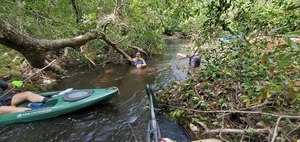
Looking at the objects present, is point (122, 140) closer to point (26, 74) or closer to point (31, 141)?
point (31, 141)

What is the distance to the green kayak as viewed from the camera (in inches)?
200

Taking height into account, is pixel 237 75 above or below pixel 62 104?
above

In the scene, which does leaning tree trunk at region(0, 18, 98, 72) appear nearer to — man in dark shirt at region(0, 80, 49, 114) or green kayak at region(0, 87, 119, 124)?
green kayak at region(0, 87, 119, 124)

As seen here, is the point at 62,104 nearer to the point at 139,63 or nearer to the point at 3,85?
the point at 3,85

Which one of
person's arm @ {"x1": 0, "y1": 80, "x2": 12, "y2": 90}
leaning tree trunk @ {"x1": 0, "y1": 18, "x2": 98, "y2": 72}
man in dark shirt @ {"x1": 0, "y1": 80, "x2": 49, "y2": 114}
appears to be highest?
leaning tree trunk @ {"x1": 0, "y1": 18, "x2": 98, "y2": 72}

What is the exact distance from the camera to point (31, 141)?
445 cm

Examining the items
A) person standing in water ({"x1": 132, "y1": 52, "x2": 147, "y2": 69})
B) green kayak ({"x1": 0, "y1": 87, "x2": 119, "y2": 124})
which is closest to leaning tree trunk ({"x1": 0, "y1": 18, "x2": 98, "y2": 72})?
green kayak ({"x1": 0, "y1": 87, "x2": 119, "y2": 124})

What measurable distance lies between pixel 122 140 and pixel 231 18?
9.44 ft

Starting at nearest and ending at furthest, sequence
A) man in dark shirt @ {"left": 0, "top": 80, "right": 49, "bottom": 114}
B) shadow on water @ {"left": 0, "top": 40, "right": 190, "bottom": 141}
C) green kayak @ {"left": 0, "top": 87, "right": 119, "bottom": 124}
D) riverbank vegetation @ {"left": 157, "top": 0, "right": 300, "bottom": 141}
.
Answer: riverbank vegetation @ {"left": 157, "top": 0, "right": 300, "bottom": 141} → shadow on water @ {"left": 0, "top": 40, "right": 190, "bottom": 141} → green kayak @ {"left": 0, "top": 87, "right": 119, "bottom": 124} → man in dark shirt @ {"left": 0, "top": 80, "right": 49, "bottom": 114}

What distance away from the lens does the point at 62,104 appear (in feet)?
17.3

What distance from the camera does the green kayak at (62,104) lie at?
5074 millimetres

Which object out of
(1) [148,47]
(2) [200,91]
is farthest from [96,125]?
(1) [148,47]

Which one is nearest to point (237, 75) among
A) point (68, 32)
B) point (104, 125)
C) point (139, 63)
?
point (104, 125)

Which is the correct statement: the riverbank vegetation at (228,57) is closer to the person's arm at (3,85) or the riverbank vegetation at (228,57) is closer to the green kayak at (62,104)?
the green kayak at (62,104)
